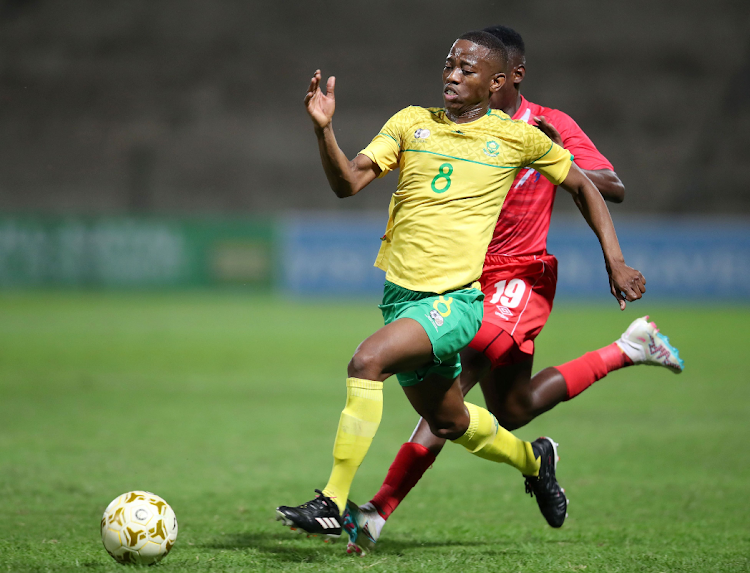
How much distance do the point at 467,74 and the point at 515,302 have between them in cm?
131

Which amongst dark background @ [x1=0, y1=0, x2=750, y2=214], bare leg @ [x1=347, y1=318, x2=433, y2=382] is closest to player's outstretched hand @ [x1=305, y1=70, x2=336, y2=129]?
bare leg @ [x1=347, y1=318, x2=433, y2=382]

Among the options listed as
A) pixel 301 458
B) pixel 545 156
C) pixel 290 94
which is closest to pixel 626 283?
pixel 545 156

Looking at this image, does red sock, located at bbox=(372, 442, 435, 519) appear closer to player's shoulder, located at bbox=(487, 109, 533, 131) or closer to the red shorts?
the red shorts

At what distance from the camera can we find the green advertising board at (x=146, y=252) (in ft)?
59.1

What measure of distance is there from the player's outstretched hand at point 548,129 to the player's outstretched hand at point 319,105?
43.5 inches

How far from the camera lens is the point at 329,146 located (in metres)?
3.40

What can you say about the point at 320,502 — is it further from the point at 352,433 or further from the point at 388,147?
the point at 388,147

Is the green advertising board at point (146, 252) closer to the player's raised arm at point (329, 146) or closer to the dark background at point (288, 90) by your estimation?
the dark background at point (288, 90)

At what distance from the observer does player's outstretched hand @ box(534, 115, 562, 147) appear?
4059mm

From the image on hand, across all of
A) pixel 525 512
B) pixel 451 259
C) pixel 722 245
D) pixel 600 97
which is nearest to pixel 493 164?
pixel 451 259

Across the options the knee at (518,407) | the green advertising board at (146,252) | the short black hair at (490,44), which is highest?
the short black hair at (490,44)

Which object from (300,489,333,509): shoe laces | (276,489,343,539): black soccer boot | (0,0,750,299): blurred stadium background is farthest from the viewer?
(0,0,750,299): blurred stadium background

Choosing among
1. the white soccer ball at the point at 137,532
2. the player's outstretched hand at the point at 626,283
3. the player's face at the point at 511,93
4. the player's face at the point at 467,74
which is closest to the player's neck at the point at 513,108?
the player's face at the point at 511,93

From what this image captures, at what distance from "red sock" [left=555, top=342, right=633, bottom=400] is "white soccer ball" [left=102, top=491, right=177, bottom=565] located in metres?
2.26
